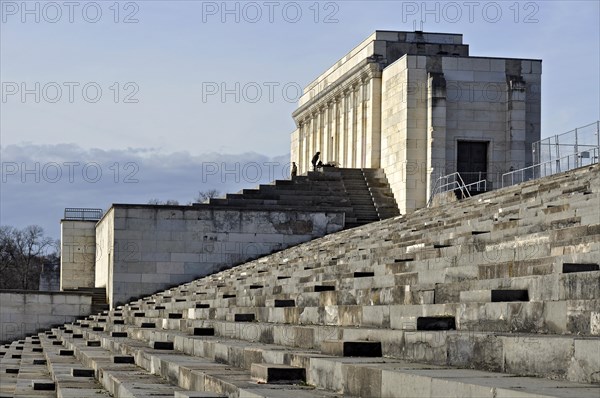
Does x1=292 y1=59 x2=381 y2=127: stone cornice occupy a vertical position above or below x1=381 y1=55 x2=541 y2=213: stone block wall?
above

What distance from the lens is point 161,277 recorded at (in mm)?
34688

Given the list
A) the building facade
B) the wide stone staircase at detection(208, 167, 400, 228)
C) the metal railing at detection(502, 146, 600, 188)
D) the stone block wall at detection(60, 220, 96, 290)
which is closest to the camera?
the metal railing at detection(502, 146, 600, 188)

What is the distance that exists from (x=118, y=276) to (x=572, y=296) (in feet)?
92.8

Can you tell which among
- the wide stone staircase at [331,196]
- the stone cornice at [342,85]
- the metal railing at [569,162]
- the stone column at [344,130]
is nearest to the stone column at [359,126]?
the stone cornice at [342,85]

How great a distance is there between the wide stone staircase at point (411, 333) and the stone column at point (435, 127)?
19.1 m

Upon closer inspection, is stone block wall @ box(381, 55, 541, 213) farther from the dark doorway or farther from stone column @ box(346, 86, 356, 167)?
stone column @ box(346, 86, 356, 167)

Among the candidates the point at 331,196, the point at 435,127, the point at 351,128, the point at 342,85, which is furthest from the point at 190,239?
the point at 342,85

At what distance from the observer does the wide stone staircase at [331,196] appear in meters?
36.0

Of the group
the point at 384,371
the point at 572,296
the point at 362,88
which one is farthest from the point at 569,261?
the point at 362,88

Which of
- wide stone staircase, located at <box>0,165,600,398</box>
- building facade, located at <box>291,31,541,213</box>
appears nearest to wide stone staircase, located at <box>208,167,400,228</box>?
building facade, located at <box>291,31,541,213</box>

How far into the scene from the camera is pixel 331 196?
3738 centimetres

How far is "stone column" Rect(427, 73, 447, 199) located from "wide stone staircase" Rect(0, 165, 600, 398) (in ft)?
62.7

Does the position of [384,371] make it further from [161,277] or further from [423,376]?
[161,277]

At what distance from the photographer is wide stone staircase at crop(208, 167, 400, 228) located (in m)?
36.0
